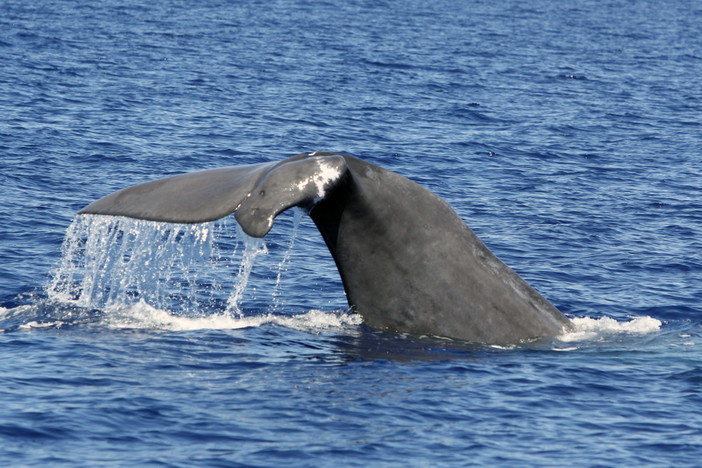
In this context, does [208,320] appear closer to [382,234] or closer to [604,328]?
[382,234]

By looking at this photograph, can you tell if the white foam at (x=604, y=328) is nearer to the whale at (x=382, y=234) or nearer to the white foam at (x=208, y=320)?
the whale at (x=382, y=234)

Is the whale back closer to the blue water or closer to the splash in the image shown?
the blue water

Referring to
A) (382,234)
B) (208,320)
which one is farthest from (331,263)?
(382,234)

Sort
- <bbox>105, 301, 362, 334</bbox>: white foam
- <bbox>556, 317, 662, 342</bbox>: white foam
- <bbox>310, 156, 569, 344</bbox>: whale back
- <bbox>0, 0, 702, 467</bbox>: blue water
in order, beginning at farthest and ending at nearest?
<bbox>105, 301, 362, 334</bbox>: white foam < <bbox>556, 317, 662, 342</bbox>: white foam < <bbox>310, 156, 569, 344</bbox>: whale back < <bbox>0, 0, 702, 467</bbox>: blue water

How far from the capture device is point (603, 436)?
9.49m

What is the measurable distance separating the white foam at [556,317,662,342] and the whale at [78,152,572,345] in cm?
63

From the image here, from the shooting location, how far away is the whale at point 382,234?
29.9 ft

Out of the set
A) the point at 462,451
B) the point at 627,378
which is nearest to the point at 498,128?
the point at 627,378

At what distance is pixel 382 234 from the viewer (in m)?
10.1

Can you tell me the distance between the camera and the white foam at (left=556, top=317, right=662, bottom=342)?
11883 mm

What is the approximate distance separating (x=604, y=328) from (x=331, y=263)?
5.08 metres

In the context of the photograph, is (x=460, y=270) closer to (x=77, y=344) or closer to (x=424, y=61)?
(x=77, y=344)

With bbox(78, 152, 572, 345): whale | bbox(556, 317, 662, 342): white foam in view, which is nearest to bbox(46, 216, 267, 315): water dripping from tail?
bbox(78, 152, 572, 345): whale

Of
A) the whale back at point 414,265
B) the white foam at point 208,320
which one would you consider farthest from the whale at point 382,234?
the white foam at point 208,320
